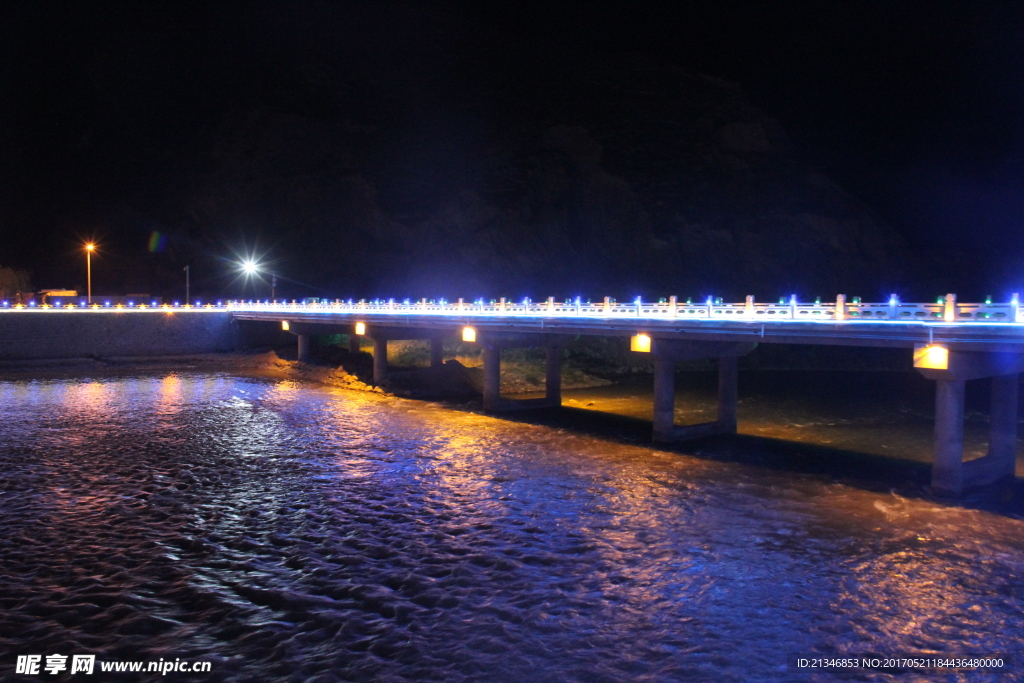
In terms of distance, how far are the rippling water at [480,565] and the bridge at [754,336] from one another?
3525mm

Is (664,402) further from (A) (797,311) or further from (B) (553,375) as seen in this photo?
(B) (553,375)

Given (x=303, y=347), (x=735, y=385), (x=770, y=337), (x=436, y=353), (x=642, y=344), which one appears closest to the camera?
(x=770, y=337)

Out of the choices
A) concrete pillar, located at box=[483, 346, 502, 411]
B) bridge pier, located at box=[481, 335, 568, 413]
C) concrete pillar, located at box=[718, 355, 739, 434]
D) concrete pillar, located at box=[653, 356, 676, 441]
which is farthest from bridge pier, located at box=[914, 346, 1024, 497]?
concrete pillar, located at box=[483, 346, 502, 411]

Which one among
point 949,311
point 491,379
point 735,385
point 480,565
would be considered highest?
point 949,311

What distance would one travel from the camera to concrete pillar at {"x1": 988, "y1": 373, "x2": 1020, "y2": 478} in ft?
82.6

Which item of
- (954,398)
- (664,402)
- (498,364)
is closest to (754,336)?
(664,402)

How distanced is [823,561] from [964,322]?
1070cm

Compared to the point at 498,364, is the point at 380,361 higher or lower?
lower

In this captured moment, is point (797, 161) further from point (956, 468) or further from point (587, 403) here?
point (956, 468)

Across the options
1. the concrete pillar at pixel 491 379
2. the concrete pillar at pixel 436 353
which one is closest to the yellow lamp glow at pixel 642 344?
the concrete pillar at pixel 491 379

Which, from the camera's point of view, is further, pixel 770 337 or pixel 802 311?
pixel 802 311

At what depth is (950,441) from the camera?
23266 millimetres

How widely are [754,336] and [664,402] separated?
556 cm

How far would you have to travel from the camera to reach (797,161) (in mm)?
119688
